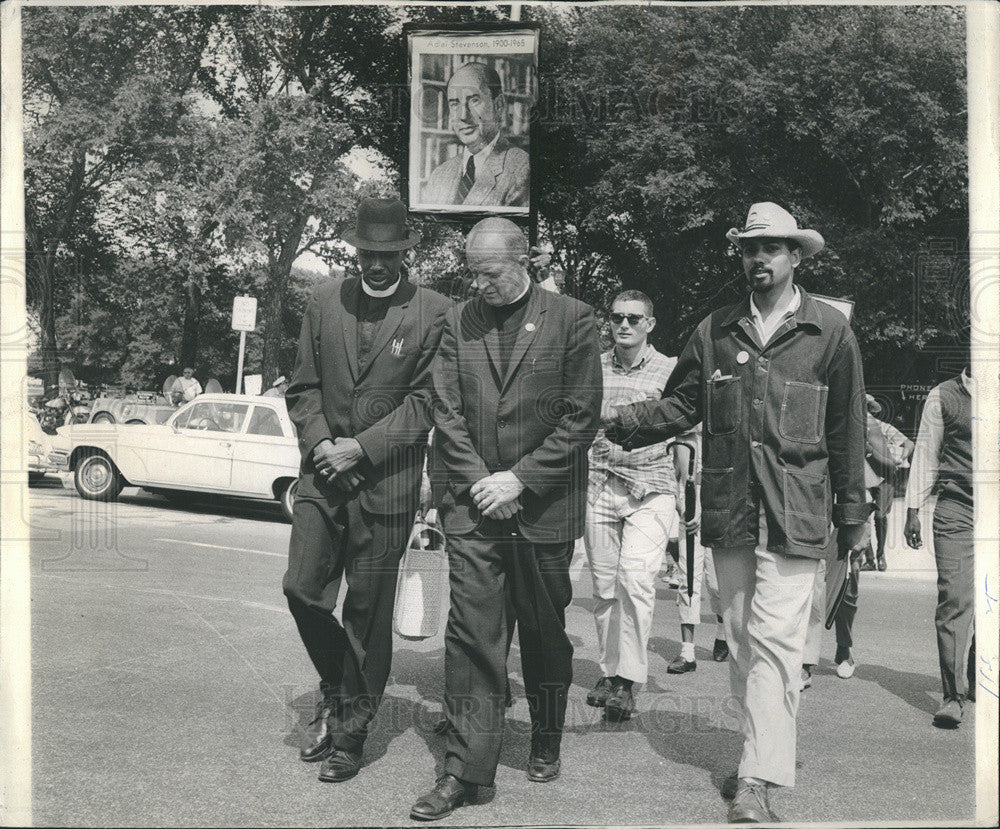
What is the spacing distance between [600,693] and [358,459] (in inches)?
79.5

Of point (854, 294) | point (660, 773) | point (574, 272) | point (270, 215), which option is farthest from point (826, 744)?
point (854, 294)

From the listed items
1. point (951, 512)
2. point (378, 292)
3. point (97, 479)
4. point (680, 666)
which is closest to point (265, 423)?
point (97, 479)

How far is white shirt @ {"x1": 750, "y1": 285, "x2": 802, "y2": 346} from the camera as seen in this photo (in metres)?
3.97

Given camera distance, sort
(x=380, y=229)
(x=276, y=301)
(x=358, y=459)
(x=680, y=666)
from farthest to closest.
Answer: (x=276, y=301) < (x=680, y=666) < (x=380, y=229) < (x=358, y=459)

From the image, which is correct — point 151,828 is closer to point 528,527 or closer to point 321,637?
point 321,637

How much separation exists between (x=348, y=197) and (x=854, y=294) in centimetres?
762

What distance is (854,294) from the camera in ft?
49.6

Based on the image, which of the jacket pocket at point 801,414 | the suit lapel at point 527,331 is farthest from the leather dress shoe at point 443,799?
the jacket pocket at point 801,414

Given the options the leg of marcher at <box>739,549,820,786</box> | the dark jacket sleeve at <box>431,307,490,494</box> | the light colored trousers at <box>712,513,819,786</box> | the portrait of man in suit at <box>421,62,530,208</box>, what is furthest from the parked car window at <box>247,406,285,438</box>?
the leg of marcher at <box>739,549,820,786</box>

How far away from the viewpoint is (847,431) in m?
3.87

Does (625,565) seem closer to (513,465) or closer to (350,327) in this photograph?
(513,465)

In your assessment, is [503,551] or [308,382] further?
[308,382]

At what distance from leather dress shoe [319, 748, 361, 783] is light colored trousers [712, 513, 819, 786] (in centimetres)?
143

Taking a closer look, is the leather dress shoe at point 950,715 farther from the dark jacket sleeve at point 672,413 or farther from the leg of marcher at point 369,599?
the leg of marcher at point 369,599
